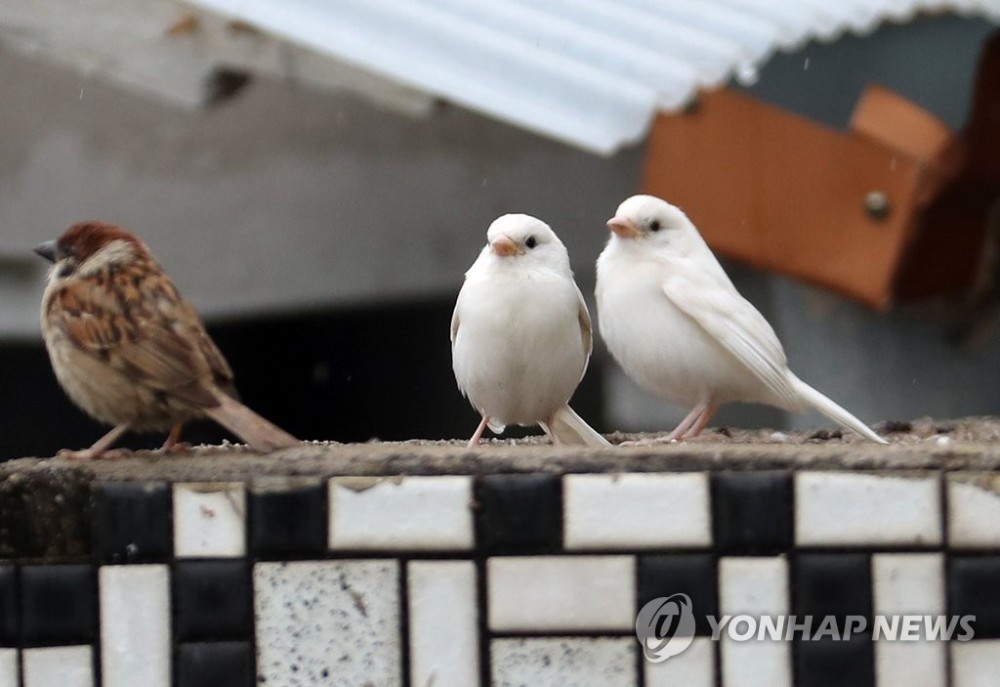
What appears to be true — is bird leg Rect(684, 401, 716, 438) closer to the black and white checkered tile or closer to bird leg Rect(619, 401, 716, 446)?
bird leg Rect(619, 401, 716, 446)

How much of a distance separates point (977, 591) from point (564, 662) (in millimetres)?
414

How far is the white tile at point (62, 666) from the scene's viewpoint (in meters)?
1.69

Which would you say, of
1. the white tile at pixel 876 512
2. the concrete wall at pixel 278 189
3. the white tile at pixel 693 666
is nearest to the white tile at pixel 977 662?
the white tile at pixel 876 512

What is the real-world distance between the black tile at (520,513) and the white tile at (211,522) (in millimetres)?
253

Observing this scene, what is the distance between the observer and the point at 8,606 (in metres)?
1.71

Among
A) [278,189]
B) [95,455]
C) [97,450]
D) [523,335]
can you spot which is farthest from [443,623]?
[278,189]

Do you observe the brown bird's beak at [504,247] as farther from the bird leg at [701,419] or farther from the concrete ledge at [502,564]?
the concrete ledge at [502,564]

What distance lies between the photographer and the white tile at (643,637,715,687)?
5.29 ft

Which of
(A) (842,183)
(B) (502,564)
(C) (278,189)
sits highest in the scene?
(C) (278,189)

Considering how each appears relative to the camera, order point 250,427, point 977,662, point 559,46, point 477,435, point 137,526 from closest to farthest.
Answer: point 977,662 < point 137,526 < point 250,427 < point 477,435 < point 559,46

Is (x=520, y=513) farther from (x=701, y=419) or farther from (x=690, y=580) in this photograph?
(x=701, y=419)

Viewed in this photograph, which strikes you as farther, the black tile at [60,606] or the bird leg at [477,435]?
the bird leg at [477,435]

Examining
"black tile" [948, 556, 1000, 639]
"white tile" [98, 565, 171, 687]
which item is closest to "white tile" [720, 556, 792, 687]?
"black tile" [948, 556, 1000, 639]

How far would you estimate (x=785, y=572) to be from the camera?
161 centimetres
